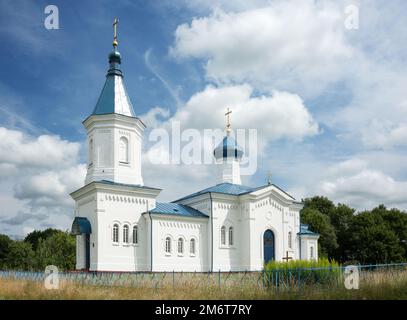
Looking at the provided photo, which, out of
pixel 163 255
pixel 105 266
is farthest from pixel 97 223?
pixel 163 255

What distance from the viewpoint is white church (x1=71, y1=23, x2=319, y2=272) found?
1050 inches

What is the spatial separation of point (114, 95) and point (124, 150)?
3284 mm

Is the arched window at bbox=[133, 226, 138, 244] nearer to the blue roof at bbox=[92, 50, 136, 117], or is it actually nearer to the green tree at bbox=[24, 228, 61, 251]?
the blue roof at bbox=[92, 50, 136, 117]

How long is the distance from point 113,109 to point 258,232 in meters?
12.0

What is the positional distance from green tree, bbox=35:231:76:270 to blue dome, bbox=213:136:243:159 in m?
18.8

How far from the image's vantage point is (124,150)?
28.2 m

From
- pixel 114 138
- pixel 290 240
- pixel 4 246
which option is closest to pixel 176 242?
pixel 114 138

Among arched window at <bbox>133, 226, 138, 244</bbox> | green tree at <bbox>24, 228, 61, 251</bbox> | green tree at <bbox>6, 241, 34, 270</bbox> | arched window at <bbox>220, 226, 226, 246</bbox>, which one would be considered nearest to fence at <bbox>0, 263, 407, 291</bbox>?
arched window at <bbox>133, 226, 138, 244</bbox>

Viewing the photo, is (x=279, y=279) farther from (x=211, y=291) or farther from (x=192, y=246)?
(x=192, y=246)

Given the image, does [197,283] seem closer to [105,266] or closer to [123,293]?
[123,293]

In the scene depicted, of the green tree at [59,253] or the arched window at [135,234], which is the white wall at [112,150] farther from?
the green tree at [59,253]

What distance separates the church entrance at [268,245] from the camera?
32062 millimetres

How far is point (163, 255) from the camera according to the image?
1118 inches

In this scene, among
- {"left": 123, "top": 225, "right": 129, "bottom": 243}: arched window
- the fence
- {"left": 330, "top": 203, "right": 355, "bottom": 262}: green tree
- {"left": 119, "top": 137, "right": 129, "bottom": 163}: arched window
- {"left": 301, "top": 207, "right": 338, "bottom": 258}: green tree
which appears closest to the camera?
the fence
